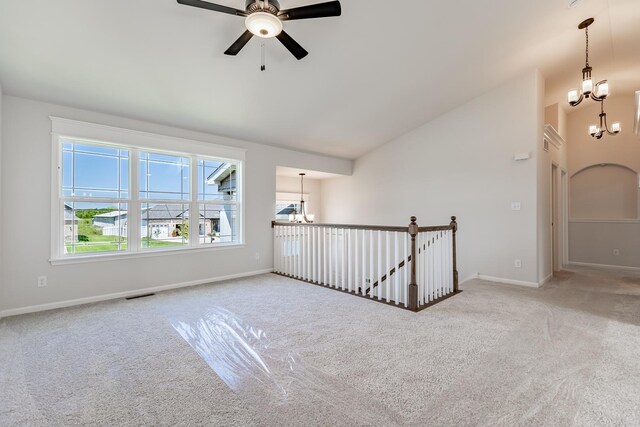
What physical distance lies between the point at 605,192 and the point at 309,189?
257 inches

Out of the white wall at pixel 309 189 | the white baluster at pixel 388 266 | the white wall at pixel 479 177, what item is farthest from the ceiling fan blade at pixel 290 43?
the white wall at pixel 309 189

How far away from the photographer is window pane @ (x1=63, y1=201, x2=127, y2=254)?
364 cm

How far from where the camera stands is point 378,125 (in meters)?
5.54

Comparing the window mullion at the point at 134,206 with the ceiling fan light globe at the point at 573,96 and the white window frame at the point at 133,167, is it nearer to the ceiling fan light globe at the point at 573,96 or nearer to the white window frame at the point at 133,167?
the white window frame at the point at 133,167

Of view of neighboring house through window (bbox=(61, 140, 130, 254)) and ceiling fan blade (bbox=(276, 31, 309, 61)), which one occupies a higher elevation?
ceiling fan blade (bbox=(276, 31, 309, 61))

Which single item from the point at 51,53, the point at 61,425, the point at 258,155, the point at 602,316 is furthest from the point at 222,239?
the point at 602,316

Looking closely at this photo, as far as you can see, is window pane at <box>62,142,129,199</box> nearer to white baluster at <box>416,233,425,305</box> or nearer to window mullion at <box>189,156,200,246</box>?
window mullion at <box>189,156,200,246</box>

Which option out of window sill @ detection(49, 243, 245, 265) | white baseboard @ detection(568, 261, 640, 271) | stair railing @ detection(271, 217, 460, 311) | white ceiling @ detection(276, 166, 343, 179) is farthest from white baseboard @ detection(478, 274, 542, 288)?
window sill @ detection(49, 243, 245, 265)

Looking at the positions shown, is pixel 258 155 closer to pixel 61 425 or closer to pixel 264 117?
pixel 264 117

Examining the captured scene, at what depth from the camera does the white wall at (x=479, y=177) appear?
4.48 meters

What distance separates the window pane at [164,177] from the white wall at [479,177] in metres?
4.05

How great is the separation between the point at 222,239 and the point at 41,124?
9.01 feet

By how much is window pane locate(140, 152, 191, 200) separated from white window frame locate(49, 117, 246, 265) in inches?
3.3

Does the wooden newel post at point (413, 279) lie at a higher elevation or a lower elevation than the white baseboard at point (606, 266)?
higher
